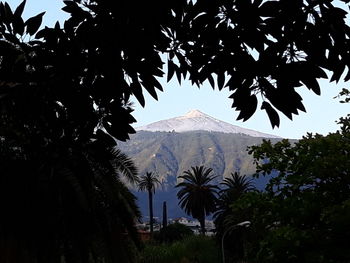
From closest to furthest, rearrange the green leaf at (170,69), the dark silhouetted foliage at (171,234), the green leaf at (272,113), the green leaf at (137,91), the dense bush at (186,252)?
the green leaf at (272,113), the green leaf at (137,91), the green leaf at (170,69), the dense bush at (186,252), the dark silhouetted foliage at (171,234)

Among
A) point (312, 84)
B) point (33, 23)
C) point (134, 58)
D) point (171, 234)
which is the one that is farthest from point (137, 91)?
point (171, 234)

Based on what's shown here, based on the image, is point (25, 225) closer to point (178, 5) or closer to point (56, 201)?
point (56, 201)

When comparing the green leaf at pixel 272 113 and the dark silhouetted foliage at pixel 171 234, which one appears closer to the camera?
the green leaf at pixel 272 113

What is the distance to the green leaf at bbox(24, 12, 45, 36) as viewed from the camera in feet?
10.7

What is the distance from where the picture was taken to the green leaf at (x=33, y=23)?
3258mm

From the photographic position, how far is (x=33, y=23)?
10.7 ft

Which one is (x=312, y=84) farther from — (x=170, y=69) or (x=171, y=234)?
(x=171, y=234)

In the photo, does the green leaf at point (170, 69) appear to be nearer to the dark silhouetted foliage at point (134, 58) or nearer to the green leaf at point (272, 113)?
the dark silhouetted foliage at point (134, 58)

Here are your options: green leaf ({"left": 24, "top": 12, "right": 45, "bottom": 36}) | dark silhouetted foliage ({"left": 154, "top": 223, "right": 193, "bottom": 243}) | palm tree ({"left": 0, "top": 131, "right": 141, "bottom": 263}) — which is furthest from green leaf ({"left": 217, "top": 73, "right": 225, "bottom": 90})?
dark silhouetted foliage ({"left": 154, "top": 223, "right": 193, "bottom": 243})

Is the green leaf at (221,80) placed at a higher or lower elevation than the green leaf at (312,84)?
higher

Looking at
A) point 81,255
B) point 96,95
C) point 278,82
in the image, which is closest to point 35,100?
point 96,95

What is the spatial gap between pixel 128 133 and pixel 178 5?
2.74 feet

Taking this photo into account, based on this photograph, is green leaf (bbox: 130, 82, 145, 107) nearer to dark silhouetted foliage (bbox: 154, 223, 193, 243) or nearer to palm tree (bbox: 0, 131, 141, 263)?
palm tree (bbox: 0, 131, 141, 263)

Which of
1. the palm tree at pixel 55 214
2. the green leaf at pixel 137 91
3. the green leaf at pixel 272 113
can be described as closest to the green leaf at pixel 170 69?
the green leaf at pixel 137 91
